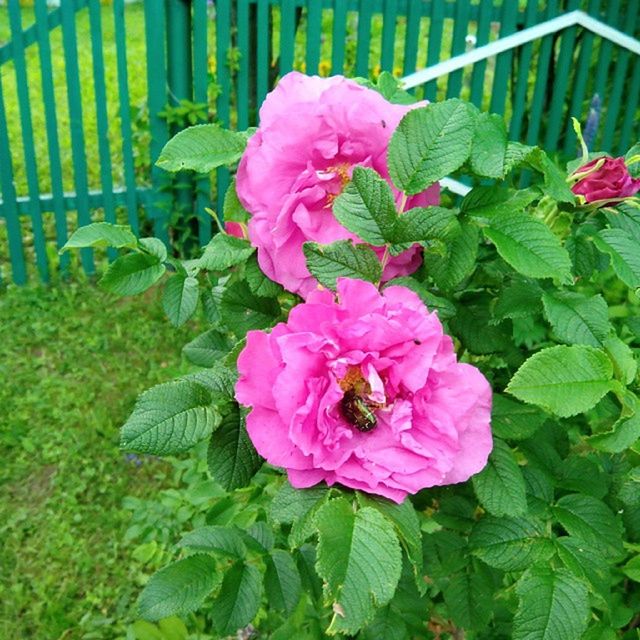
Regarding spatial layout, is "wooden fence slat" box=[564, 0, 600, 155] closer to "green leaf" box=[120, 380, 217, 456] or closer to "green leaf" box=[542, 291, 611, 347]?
"green leaf" box=[542, 291, 611, 347]

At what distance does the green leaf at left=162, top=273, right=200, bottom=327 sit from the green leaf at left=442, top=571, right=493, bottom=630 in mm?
628

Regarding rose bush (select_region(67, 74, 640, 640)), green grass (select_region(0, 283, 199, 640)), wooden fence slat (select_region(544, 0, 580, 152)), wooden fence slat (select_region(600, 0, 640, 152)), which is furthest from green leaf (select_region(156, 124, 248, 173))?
wooden fence slat (select_region(600, 0, 640, 152))

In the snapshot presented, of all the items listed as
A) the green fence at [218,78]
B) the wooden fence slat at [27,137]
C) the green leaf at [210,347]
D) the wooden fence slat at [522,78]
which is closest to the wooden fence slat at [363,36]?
the green fence at [218,78]

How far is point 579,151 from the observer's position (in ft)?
16.1

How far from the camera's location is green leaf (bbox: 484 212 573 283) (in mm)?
1003

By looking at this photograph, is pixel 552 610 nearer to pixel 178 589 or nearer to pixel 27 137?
pixel 178 589

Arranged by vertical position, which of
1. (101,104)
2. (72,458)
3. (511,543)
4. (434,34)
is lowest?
(72,458)

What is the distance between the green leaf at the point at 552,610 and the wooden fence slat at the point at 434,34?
3636 millimetres

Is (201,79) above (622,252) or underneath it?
underneath

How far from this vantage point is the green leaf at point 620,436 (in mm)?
973

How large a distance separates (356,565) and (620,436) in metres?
0.33

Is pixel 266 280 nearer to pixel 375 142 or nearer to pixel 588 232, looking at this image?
pixel 375 142

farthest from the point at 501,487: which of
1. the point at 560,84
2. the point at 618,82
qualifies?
the point at 618,82

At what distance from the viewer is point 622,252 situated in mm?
1087
